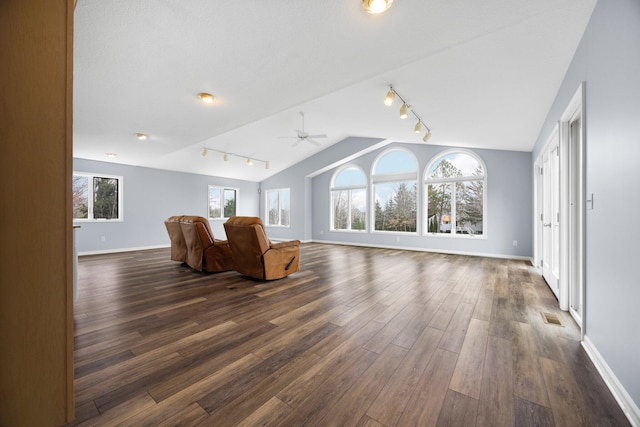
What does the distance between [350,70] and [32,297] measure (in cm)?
297

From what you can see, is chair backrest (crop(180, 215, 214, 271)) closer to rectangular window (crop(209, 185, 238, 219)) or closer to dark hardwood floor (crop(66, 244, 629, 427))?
dark hardwood floor (crop(66, 244, 629, 427))

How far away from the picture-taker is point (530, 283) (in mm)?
3723

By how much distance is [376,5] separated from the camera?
179cm

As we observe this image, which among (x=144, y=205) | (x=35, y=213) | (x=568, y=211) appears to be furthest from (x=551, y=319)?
(x=144, y=205)

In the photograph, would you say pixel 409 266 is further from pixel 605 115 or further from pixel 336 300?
pixel 605 115

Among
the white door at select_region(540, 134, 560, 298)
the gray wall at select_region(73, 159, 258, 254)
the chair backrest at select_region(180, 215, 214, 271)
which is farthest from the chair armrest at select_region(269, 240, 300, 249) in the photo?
the gray wall at select_region(73, 159, 258, 254)

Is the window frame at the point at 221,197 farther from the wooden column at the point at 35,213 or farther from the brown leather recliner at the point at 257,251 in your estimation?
the wooden column at the point at 35,213

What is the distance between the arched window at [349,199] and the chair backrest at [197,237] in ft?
16.6

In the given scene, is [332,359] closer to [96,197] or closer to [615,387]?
[615,387]

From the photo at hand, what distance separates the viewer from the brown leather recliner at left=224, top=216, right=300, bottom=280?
368 cm

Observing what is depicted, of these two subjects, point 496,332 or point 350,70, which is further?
point 350,70

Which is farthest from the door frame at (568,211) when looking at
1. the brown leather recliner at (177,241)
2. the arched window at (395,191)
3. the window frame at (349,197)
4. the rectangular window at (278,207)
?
the rectangular window at (278,207)

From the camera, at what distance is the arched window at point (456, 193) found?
623 centimetres

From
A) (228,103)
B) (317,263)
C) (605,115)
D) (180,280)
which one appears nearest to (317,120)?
(228,103)
